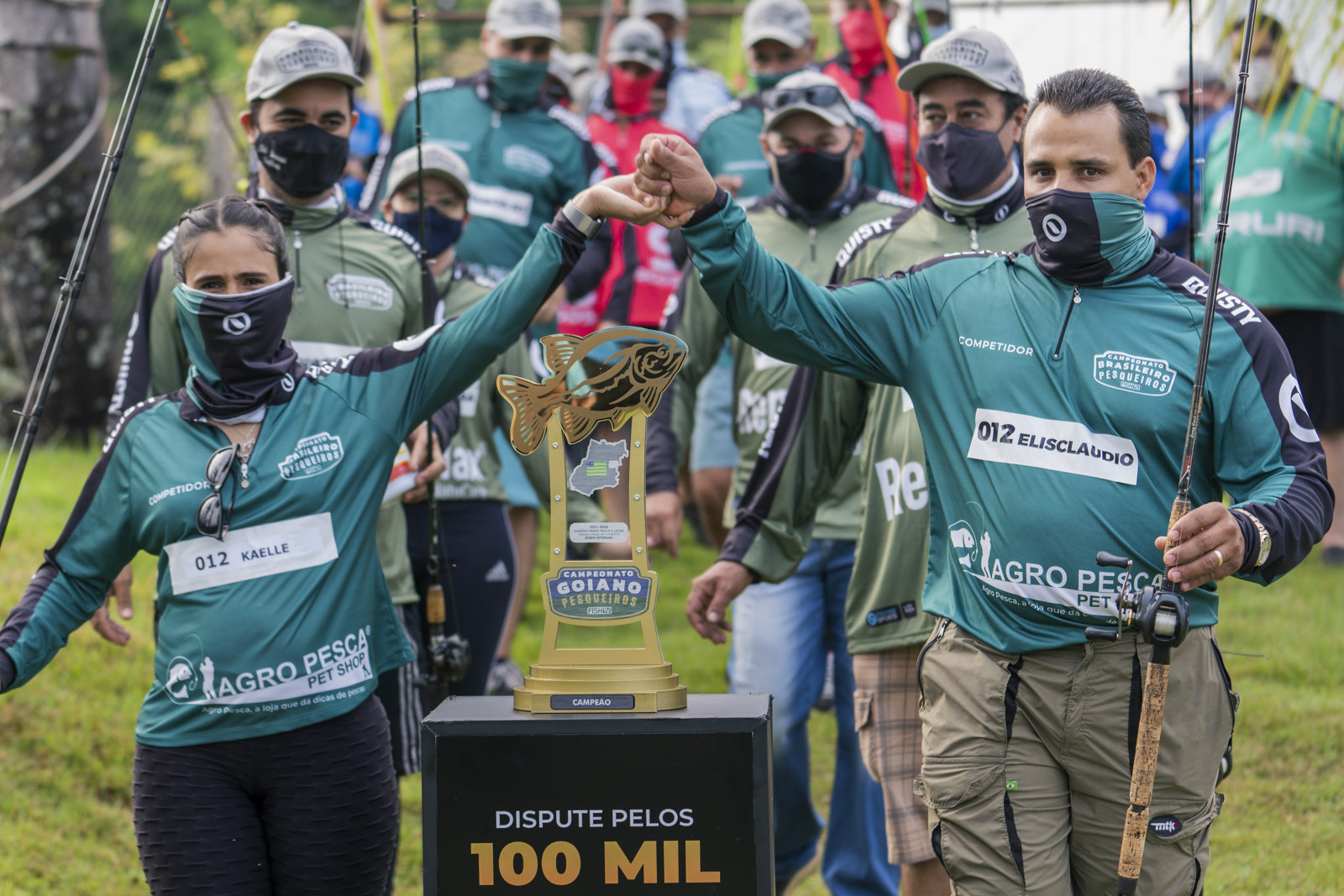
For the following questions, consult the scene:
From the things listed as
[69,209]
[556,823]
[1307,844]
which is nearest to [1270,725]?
[1307,844]

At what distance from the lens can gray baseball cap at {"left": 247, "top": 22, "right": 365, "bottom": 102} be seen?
15.2ft

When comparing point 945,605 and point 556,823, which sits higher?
point 945,605

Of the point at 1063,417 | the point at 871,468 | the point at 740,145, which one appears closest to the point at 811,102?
the point at 871,468

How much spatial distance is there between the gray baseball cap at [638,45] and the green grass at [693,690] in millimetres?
3547

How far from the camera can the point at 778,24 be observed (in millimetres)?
8688

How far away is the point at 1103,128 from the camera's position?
3324mm

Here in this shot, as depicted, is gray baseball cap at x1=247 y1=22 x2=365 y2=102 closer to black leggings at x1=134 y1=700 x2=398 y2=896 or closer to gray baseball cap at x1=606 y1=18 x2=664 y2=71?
black leggings at x1=134 y1=700 x2=398 y2=896

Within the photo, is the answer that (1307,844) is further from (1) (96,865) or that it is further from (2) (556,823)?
(1) (96,865)

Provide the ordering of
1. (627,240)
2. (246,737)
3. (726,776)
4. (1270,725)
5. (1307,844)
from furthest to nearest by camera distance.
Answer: (627,240)
(1270,725)
(1307,844)
(246,737)
(726,776)

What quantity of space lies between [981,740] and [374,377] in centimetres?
173

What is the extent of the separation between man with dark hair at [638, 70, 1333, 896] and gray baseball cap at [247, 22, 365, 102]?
1.82 metres

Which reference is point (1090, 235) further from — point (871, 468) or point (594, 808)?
point (594, 808)

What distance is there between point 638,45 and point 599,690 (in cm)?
643

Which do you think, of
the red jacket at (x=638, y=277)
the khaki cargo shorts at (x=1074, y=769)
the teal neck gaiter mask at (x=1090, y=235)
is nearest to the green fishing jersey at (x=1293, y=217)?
the red jacket at (x=638, y=277)
